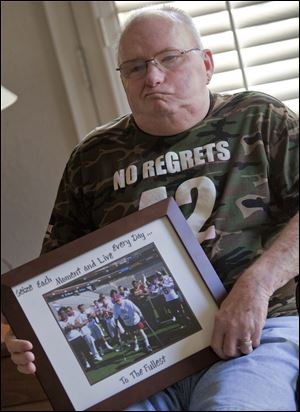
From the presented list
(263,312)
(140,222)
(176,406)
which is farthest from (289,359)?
(140,222)

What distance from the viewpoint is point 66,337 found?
982mm

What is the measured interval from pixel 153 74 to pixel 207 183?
0.70 feet

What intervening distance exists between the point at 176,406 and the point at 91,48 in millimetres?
1310

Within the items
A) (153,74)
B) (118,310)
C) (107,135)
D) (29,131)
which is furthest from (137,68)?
(29,131)

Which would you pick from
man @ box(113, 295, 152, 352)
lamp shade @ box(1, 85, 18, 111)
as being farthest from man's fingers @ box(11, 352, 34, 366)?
lamp shade @ box(1, 85, 18, 111)

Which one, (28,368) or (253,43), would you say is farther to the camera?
(253,43)

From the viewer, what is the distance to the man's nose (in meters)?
1.19

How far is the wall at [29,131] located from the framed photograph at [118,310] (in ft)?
3.84

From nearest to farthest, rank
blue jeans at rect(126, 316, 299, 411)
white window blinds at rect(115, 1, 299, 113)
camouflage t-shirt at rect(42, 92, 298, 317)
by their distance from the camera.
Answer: blue jeans at rect(126, 316, 299, 411)
camouflage t-shirt at rect(42, 92, 298, 317)
white window blinds at rect(115, 1, 299, 113)

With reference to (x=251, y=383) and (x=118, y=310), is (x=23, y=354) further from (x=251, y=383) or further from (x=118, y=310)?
(x=251, y=383)

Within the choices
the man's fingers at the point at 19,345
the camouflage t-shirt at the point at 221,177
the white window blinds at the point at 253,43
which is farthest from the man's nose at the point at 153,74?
the white window blinds at the point at 253,43

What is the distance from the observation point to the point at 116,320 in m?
0.99

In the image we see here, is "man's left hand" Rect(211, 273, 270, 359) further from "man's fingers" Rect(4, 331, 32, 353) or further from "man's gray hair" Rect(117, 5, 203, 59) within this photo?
"man's gray hair" Rect(117, 5, 203, 59)

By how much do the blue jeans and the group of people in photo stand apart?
10 cm
